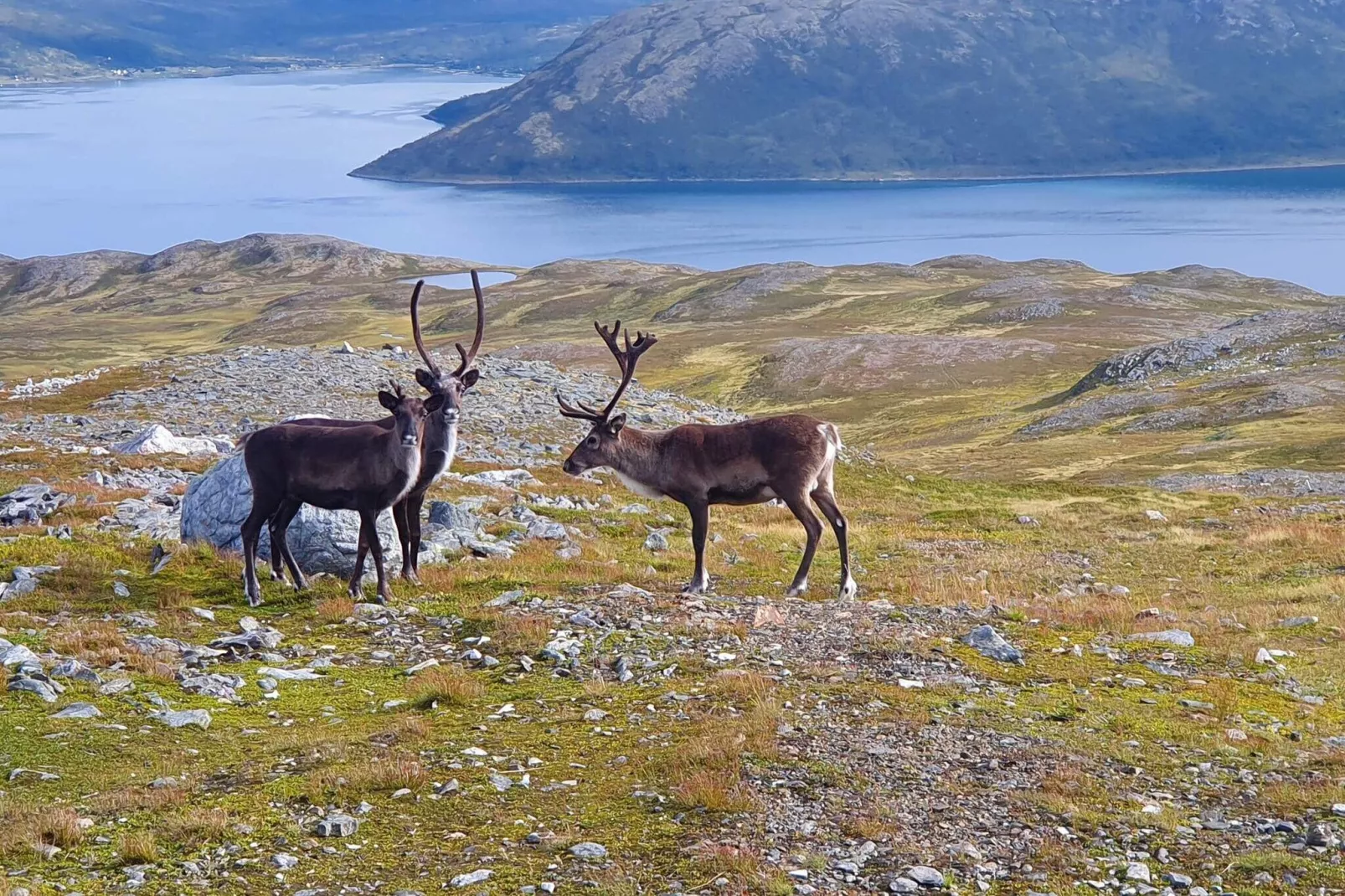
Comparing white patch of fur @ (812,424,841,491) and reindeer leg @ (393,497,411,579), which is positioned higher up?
white patch of fur @ (812,424,841,491)

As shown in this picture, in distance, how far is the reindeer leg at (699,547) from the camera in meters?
18.8

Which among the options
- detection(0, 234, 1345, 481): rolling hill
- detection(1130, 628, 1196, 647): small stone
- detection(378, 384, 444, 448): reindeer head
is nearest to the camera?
detection(1130, 628, 1196, 647): small stone

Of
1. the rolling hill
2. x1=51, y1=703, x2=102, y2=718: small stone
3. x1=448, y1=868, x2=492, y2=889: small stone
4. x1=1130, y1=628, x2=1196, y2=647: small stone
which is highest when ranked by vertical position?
x1=448, y1=868, x2=492, y2=889: small stone

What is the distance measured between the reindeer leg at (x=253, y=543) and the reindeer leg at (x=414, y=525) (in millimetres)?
1933

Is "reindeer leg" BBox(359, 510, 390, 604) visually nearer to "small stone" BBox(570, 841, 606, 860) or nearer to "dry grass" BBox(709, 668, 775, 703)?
"dry grass" BBox(709, 668, 775, 703)

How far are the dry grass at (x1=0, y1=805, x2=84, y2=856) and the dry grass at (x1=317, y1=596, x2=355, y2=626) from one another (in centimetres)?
684

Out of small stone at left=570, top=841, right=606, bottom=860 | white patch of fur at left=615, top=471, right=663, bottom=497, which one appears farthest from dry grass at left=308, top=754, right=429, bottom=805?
white patch of fur at left=615, top=471, right=663, bottom=497

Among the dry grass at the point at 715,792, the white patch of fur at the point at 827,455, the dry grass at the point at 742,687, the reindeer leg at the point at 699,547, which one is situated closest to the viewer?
the dry grass at the point at 715,792

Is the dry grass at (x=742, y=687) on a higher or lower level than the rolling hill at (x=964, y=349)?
higher

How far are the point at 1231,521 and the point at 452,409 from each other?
25.0 metres

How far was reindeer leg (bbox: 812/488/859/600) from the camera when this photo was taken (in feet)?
63.0

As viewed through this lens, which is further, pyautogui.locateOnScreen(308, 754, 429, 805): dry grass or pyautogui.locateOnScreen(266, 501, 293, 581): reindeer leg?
pyautogui.locateOnScreen(266, 501, 293, 581): reindeer leg

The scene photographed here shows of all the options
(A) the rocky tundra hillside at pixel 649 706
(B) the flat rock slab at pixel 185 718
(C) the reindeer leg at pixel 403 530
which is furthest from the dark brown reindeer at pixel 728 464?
(B) the flat rock slab at pixel 185 718

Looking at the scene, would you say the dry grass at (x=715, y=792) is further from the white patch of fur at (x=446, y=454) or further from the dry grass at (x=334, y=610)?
the white patch of fur at (x=446, y=454)
